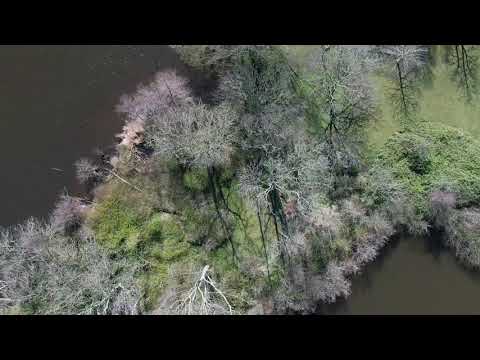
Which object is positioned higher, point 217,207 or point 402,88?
point 402,88

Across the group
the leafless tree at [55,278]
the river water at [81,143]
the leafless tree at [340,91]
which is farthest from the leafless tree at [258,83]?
the leafless tree at [55,278]

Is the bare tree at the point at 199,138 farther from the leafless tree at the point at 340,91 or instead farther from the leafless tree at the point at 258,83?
the leafless tree at the point at 340,91

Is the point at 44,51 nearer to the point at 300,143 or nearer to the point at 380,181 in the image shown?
the point at 300,143

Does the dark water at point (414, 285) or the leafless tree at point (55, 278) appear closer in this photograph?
the leafless tree at point (55, 278)

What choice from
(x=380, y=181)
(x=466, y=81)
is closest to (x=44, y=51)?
(x=380, y=181)

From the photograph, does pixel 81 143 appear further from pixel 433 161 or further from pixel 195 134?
pixel 433 161

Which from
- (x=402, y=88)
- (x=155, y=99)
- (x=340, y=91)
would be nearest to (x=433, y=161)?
(x=402, y=88)

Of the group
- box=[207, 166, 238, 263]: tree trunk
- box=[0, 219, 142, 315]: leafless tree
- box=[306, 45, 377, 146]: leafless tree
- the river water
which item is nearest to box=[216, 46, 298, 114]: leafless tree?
box=[306, 45, 377, 146]: leafless tree
